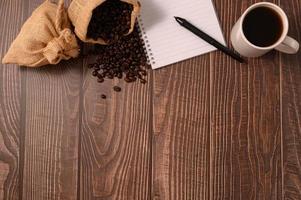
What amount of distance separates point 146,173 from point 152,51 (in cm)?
24

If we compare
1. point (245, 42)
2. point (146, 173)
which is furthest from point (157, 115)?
point (245, 42)

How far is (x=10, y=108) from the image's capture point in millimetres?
868

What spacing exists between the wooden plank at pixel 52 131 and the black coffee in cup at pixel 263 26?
339 millimetres

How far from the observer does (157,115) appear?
0.86 m

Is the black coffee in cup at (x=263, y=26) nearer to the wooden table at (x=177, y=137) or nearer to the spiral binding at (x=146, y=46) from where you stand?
the wooden table at (x=177, y=137)

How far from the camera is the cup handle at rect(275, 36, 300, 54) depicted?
0.78 m

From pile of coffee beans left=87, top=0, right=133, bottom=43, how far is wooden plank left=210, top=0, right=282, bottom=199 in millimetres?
186

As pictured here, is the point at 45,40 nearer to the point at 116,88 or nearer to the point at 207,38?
the point at 116,88

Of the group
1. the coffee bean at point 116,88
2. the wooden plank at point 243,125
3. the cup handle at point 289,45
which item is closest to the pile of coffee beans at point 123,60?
the coffee bean at point 116,88

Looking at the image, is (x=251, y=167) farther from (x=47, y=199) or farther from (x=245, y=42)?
(x=47, y=199)

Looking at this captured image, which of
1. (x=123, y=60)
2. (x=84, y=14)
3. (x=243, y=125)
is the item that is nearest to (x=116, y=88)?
(x=123, y=60)

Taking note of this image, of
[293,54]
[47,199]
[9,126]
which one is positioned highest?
[293,54]

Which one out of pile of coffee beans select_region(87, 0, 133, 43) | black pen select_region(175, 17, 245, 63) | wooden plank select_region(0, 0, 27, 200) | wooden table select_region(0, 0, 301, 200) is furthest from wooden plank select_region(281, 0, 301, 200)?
wooden plank select_region(0, 0, 27, 200)

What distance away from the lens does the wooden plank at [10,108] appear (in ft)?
2.84
